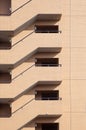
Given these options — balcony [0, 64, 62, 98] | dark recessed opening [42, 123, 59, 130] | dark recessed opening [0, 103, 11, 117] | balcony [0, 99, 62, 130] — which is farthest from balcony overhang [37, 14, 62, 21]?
dark recessed opening [42, 123, 59, 130]

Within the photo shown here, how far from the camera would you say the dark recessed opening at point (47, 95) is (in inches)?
1377

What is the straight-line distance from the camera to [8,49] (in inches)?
1348

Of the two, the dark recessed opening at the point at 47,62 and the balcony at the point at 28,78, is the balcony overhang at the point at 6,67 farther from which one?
the dark recessed opening at the point at 47,62

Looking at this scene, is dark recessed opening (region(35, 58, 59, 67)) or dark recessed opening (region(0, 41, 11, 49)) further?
dark recessed opening (region(35, 58, 59, 67))

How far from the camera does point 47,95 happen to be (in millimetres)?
35219

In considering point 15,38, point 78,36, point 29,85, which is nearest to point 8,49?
point 15,38

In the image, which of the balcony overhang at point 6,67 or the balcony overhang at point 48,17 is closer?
the balcony overhang at point 6,67

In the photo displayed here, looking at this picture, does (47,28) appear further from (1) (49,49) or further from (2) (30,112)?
(2) (30,112)

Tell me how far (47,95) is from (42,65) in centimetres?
233

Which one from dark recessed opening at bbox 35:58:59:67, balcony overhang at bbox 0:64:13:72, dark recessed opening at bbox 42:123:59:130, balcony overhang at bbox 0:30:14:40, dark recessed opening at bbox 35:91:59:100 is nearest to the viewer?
balcony overhang at bbox 0:64:13:72

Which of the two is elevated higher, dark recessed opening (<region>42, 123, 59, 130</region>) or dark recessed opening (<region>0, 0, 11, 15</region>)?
dark recessed opening (<region>0, 0, 11, 15</region>)

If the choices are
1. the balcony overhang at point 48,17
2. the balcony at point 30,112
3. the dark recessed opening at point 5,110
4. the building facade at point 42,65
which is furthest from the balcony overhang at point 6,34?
the balcony at point 30,112

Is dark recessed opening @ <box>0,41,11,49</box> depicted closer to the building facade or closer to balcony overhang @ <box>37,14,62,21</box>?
the building facade

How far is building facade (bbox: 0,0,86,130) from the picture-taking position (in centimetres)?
3356
